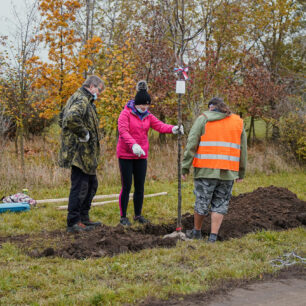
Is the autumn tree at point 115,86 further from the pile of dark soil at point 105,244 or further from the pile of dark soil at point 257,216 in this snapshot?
the pile of dark soil at point 105,244

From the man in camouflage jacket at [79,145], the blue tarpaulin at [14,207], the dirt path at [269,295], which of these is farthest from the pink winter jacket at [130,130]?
the dirt path at [269,295]

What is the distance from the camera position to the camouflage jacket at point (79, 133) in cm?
563

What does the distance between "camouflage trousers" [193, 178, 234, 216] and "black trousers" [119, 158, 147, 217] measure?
123 centimetres

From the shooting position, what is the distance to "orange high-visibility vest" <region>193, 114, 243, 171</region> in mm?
5242

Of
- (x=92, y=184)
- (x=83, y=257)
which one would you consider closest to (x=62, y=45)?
(x=92, y=184)

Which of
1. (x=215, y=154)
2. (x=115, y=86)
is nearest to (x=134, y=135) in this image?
(x=215, y=154)

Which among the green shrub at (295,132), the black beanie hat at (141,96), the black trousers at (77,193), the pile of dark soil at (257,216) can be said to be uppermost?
the black beanie hat at (141,96)

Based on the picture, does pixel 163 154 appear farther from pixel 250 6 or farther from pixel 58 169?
pixel 250 6

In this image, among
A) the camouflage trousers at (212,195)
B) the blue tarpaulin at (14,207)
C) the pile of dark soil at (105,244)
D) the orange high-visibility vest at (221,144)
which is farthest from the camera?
the blue tarpaulin at (14,207)

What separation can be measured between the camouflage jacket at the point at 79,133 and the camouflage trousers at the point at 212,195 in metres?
1.65

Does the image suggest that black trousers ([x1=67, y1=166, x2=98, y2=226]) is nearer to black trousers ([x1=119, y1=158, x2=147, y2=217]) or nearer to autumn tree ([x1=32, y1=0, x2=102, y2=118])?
black trousers ([x1=119, y1=158, x2=147, y2=217])

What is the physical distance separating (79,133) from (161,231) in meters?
2.04

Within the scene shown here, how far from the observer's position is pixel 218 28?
1730cm

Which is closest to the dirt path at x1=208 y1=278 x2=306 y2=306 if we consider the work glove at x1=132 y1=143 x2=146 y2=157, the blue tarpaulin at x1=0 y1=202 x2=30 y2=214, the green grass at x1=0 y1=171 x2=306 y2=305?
the green grass at x1=0 y1=171 x2=306 y2=305
